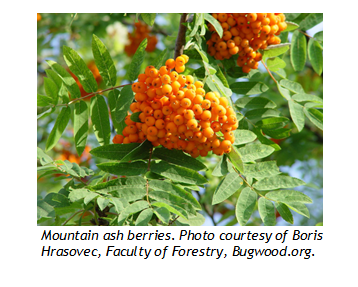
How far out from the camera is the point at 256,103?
8.17 feet

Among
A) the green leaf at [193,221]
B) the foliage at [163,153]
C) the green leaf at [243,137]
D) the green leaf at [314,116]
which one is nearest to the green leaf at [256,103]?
the foliage at [163,153]

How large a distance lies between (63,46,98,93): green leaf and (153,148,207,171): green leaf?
0.69m

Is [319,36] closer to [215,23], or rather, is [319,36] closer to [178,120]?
[215,23]

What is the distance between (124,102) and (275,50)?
3.89 ft

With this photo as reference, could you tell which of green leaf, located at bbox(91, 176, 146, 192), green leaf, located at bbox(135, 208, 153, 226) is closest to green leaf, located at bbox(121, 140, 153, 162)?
green leaf, located at bbox(91, 176, 146, 192)

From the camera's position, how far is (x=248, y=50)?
2344 millimetres

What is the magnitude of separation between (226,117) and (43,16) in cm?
315

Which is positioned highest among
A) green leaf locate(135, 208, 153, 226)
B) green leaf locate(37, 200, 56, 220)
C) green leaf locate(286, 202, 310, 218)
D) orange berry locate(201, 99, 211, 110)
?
orange berry locate(201, 99, 211, 110)

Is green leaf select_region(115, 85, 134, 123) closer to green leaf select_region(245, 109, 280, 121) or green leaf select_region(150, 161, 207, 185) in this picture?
green leaf select_region(150, 161, 207, 185)

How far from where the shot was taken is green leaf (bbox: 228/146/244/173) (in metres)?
1.92

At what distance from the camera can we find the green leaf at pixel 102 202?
1.68m
